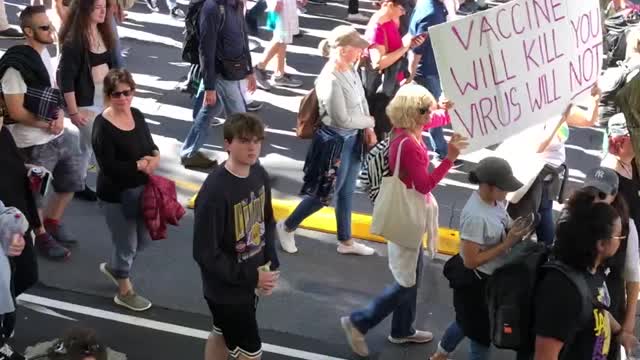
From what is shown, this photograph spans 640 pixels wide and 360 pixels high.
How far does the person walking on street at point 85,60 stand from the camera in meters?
6.59

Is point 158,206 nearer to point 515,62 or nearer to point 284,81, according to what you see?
point 515,62

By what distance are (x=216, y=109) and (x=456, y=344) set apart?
343cm

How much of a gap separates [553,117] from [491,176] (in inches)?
56.4

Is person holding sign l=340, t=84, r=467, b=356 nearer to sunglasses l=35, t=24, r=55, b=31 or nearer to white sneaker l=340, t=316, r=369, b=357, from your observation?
white sneaker l=340, t=316, r=369, b=357

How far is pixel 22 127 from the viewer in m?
6.20

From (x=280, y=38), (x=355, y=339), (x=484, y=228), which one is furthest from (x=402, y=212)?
(x=280, y=38)

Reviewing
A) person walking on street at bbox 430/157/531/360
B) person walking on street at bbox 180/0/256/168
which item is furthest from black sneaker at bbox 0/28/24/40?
person walking on street at bbox 430/157/531/360

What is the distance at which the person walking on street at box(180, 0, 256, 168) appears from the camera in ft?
25.0

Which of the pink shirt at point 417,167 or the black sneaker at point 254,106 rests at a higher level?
the pink shirt at point 417,167

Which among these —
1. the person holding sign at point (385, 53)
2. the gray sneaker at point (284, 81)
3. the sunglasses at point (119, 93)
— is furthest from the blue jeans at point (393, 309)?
the gray sneaker at point (284, 81)

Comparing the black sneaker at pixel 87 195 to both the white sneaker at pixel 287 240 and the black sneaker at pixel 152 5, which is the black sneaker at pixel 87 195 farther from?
the black sneaker at pixel 152 5

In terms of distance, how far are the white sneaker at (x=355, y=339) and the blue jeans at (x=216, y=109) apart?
287 cm

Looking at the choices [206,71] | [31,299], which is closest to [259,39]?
[206,71]

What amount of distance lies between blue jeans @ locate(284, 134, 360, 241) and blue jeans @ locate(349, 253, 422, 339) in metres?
1.19
